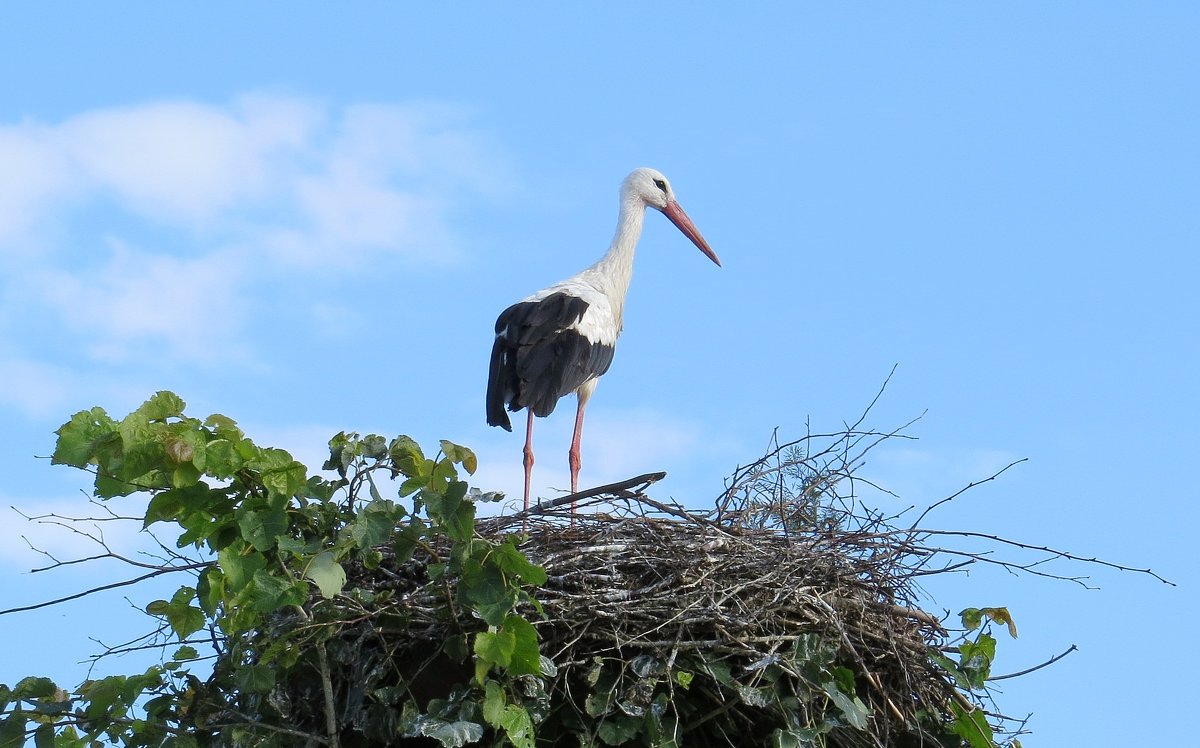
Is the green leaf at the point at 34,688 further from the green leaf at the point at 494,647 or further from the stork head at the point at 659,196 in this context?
the stork head at the point at 659,196

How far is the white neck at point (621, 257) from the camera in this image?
7.95 meters

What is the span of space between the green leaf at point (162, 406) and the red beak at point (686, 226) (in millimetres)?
5837

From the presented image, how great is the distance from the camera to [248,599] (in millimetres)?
3199

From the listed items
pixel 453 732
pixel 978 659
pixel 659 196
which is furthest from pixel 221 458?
pixel 659 196

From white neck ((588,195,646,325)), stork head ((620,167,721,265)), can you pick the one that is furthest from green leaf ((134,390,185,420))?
stork head ((620,167,721,265))

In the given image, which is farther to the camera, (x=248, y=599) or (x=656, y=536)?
(x=656, y=536)

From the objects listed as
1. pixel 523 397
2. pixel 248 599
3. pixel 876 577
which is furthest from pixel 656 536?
pixel 523 397

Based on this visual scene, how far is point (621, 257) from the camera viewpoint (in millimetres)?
8250

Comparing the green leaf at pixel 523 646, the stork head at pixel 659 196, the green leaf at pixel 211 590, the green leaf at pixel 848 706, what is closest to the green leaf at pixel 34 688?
the green leaf at pixel 211 590

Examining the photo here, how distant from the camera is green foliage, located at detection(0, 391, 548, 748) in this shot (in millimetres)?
3244

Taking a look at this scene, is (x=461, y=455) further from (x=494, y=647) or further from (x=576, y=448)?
(x=576, y=448)

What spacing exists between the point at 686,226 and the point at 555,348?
7.60 ft

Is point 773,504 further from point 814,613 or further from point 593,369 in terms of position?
point 593,369

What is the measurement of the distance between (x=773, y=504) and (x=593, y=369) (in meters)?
2.51
